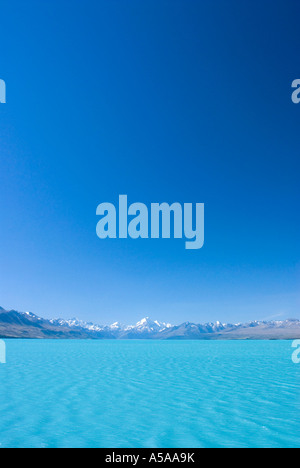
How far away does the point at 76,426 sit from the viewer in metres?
13.8

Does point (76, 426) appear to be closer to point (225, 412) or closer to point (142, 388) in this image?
point (225, 412)

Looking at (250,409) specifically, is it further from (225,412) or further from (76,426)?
(76,426)

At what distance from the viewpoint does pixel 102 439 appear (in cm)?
1232

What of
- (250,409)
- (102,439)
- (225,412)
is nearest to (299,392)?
(250,409)

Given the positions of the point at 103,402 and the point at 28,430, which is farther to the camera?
the point at 103,402

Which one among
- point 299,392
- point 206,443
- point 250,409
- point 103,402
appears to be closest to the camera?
point 206,443

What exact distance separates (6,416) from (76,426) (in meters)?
4.26

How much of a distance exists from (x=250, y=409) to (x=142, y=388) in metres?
9.34

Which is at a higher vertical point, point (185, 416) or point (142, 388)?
point (185, 416)

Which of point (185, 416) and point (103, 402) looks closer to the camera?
point (185, 416)
